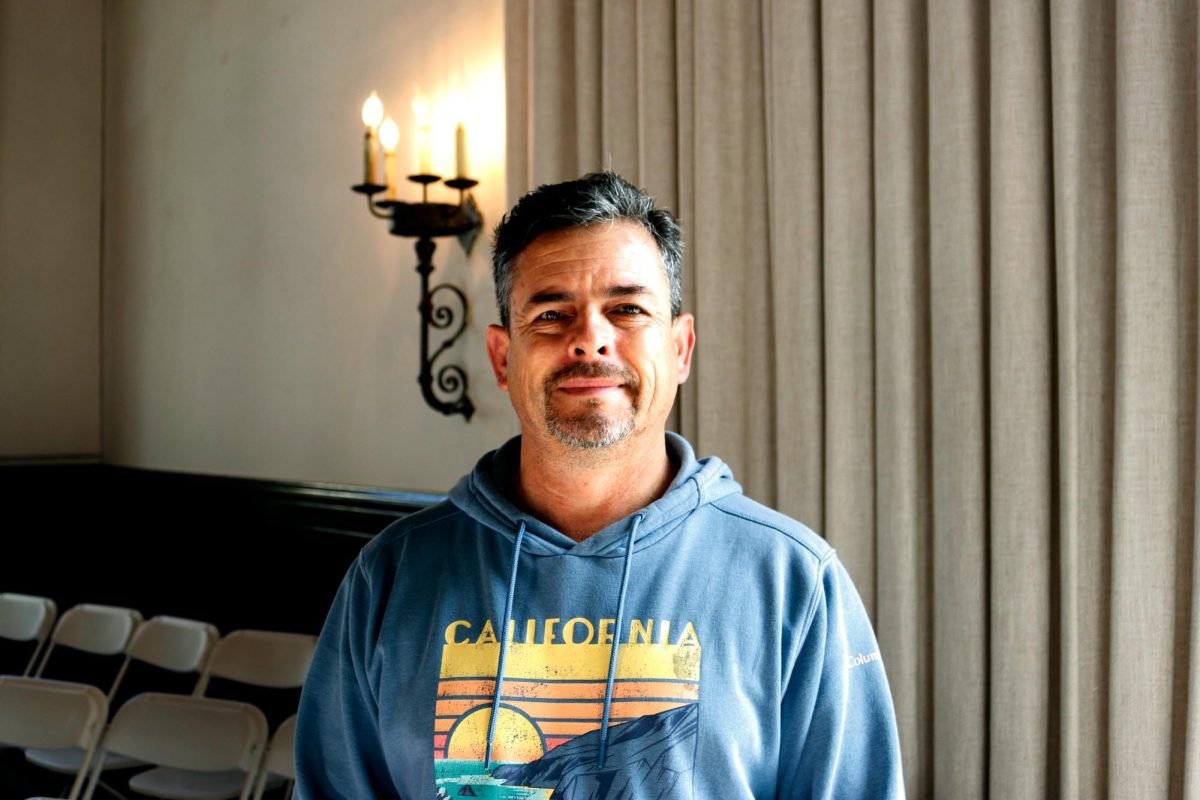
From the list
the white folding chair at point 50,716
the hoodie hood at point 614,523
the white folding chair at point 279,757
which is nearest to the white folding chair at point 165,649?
the white folding chair at point 50,716

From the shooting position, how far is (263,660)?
3.38 metres

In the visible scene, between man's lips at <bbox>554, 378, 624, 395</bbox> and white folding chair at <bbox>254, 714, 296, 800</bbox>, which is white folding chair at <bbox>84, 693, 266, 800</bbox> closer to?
white folding chair at <bbox>254, 714, 296, 800</bbox>

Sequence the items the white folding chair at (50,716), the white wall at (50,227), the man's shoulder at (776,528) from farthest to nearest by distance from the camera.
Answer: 1. the white wall at (50,227)
2. the white folding chair at (50,716)
3. the man's shoulder at (776,528)

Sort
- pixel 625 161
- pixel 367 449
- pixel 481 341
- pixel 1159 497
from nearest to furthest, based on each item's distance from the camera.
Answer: pixel 1159 497 < pixel 625 161 < pixel 481 341 < pixel 367 449

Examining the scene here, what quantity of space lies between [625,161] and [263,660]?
2005 mm

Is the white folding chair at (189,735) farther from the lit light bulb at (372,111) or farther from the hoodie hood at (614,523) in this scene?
the lit light bulb at (372,111)

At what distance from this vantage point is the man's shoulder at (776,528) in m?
1.48

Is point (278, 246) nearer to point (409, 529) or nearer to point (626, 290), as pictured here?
point (409, 529)

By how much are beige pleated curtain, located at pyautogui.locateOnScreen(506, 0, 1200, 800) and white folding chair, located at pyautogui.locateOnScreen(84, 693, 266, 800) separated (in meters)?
1.50

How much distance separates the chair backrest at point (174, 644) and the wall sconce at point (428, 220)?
3.87ft

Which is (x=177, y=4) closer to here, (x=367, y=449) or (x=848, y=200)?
(x=367, y=449)

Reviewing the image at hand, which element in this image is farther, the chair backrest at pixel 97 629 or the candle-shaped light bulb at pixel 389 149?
the chair backrest at pixel 97 629

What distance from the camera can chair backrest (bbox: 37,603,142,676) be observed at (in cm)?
389

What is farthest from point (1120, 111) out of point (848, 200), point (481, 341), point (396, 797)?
point (481, 341)
